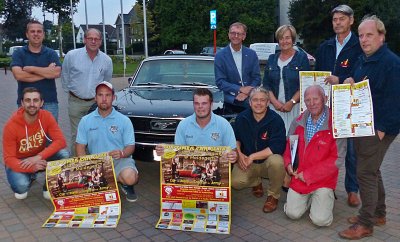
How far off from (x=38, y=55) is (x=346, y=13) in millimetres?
3790

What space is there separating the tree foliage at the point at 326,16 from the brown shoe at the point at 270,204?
26.9 metres

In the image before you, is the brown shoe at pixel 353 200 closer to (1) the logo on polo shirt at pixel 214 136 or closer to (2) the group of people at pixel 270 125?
(2) the group of people at pixel 270 125

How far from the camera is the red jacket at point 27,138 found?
4699 mm

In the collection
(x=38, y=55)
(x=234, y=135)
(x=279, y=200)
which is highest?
(x=38, y=55)

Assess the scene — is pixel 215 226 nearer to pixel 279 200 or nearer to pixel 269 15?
pixel 279 200

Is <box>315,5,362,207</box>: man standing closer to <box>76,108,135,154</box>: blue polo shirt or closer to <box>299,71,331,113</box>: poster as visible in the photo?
<box>299,71,331,113</box>: poster

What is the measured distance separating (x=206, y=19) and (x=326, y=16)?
49.0 ft

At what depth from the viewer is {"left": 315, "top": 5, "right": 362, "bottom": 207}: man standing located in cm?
431

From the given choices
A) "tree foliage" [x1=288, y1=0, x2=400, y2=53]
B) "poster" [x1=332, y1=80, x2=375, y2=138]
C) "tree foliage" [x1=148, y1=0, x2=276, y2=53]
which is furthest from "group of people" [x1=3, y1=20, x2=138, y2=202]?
"tree foliage" [x1=148, y1=0, x2=276, y2=53]

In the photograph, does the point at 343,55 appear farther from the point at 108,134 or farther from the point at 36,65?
the point at 36,65

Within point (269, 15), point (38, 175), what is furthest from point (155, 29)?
point (38, 175)

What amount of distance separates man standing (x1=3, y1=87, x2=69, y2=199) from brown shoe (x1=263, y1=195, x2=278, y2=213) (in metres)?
2.55

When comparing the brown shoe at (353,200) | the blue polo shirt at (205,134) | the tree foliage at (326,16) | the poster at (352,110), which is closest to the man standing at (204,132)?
the blue polo shirt at (205,134)

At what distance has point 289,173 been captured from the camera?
4383mm
